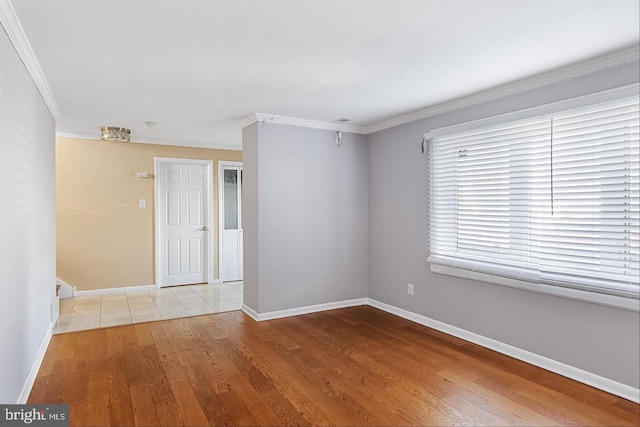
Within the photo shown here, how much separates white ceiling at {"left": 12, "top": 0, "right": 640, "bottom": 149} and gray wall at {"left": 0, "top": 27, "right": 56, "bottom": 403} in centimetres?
31

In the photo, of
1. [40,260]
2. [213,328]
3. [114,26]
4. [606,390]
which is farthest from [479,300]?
[40,260]

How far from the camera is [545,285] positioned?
A: 303 centimetres

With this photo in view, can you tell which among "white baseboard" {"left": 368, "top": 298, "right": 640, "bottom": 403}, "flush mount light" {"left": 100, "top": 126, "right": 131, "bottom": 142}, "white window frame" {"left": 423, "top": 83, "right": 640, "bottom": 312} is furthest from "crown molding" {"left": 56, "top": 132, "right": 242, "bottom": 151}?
"white baseboard" {"left": 368, "top": 298, "right": 640, "bottom": 403}

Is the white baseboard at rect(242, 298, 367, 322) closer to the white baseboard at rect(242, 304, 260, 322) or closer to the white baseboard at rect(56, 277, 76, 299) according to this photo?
the white baseboard at rect(242, 304, 260, 322)

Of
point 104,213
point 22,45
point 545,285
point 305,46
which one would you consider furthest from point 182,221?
point 545,285

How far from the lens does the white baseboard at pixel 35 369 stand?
8.16 feet

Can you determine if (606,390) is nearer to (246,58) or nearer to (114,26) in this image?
(246,58)

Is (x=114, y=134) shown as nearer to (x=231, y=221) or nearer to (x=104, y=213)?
(x=104, y=213)

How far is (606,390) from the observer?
2.67 metres

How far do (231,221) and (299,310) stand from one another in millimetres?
2675

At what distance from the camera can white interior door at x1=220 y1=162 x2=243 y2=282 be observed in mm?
6609

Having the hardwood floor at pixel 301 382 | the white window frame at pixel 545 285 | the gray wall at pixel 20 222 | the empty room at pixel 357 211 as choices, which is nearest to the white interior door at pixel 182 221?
the empty room at pixel 357 211

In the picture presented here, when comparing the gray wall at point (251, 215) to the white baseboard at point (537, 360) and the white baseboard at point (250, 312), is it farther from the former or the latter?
the white baseboard at point (537, 360)

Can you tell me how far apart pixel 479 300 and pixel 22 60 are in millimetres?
4124
